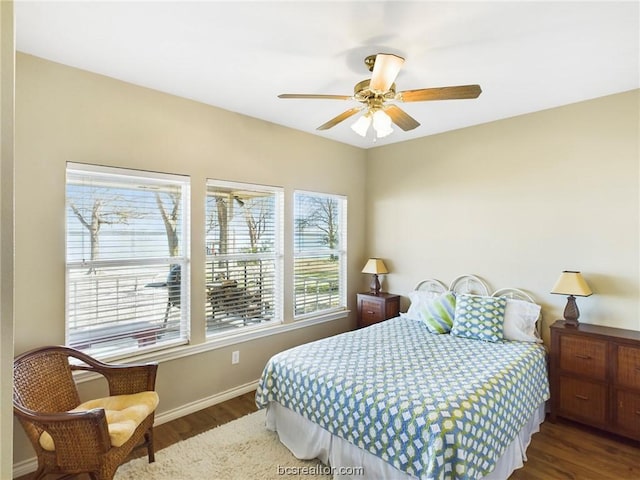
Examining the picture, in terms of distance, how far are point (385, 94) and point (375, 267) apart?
244cm

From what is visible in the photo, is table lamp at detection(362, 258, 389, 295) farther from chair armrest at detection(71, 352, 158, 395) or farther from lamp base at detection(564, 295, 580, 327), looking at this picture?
chair armrest at detection(71, 352, 158, 395)

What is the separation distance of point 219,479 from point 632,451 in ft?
9.50

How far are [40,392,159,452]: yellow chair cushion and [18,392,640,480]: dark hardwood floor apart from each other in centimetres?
49

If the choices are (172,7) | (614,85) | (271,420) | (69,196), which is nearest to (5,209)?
(172,7)

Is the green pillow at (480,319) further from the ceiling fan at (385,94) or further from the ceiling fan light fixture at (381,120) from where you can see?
the ceiling fan light fixture at (381,120)

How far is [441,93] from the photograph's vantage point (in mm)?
1955

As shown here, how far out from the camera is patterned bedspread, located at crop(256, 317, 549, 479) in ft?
5.68

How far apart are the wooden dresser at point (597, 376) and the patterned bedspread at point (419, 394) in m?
0.15

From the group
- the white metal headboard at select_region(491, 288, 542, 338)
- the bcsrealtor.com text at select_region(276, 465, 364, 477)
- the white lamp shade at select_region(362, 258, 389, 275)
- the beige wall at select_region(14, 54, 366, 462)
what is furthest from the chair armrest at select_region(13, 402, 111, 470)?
the white metal headboard at select_region(491, 288, 542, 338)

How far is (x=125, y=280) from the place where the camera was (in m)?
2.64

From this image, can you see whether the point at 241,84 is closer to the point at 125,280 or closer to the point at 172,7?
the point at 172,7

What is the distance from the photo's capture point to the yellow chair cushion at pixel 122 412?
1.81 m

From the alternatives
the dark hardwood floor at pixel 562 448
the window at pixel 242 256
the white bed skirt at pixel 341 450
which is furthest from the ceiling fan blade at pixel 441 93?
the dark hardwood floor at pixel 562 448

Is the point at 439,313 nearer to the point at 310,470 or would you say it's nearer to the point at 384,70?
the point at 310,470
